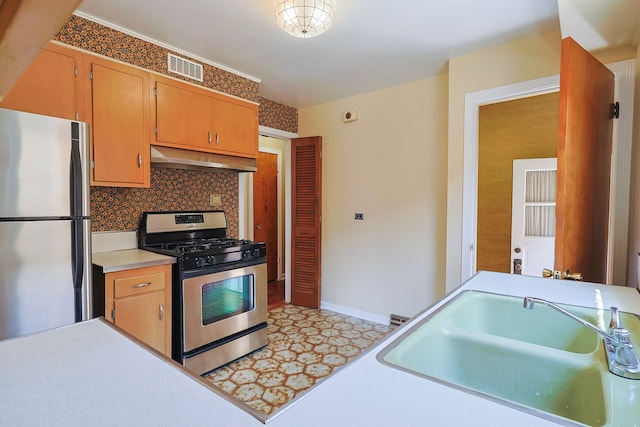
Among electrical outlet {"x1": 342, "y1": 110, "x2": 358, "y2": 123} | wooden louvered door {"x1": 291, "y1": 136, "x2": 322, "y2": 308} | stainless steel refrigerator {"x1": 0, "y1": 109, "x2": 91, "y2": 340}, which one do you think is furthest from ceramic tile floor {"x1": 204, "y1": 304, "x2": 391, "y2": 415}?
electrical outlet {"x1": 342, "y1": 110, "x2": 358, "y2": 123}

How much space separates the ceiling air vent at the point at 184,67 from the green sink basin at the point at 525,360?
2.59 m

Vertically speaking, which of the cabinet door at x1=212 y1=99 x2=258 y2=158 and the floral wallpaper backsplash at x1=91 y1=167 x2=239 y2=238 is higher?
the cabinet door at x1=212 y1=99 x2=258 y2=158

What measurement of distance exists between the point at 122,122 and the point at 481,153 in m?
3.59

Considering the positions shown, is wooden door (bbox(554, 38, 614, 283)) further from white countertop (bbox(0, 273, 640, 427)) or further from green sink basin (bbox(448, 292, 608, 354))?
white countertop (bbox(0, 273, 640, 427))

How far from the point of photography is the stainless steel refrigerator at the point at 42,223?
1507 millimetres

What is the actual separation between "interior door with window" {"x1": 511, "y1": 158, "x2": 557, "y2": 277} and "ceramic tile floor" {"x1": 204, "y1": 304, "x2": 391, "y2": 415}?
1649mm

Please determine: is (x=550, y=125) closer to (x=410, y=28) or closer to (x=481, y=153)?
(x=481, y=153)

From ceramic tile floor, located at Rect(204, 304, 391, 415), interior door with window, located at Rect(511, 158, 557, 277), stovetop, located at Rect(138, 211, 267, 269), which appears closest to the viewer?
ceramic tile floor, located at Rect(204, 304, 391, 415)

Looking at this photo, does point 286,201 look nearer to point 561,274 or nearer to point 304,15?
point 304,15

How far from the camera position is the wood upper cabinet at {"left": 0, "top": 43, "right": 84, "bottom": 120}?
181 centimetres

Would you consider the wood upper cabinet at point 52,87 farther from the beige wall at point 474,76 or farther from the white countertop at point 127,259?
the beige wall at point 474,76

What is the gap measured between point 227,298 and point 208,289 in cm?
22

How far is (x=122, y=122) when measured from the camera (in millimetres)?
2203

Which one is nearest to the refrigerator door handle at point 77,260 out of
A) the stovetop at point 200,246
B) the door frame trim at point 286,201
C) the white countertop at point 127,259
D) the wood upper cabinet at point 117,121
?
the white countertop at point 127,259
